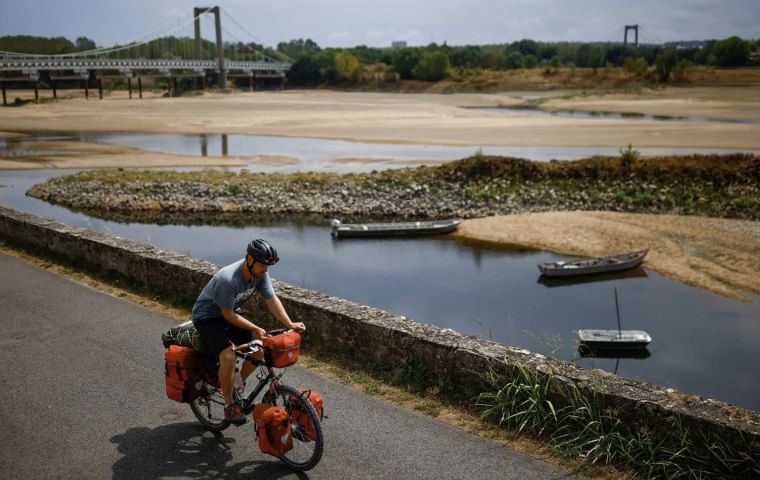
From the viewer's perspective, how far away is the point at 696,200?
31.2 metres

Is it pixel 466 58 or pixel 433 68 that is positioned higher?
pixel 466 58

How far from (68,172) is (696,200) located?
107 feet

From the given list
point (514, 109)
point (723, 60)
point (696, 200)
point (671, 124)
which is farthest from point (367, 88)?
point (696, 200)

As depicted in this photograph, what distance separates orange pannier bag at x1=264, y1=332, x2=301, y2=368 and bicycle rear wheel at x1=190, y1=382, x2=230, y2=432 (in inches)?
40.7

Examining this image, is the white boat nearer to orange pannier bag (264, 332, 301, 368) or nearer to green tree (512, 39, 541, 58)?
orange pannier bag (264, 332, 301, 368)

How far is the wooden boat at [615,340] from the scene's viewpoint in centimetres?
1514

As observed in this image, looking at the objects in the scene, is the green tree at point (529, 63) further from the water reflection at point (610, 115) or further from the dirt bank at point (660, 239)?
the dirt bank at point (660, 239)

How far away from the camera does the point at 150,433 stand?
6.05 metres

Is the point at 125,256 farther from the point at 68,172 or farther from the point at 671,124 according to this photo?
the point at 671,124

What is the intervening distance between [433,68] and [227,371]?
122993 mm

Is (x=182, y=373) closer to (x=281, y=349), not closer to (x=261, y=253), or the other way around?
(x=281, y=349)

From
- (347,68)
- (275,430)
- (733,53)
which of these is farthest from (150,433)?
(347,68)

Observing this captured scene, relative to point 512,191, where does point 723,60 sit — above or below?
above

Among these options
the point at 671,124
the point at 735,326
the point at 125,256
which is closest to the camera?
the point at 125,256
